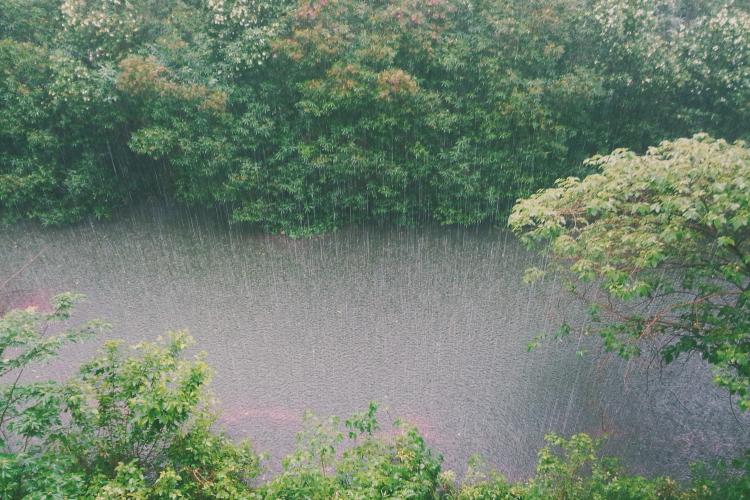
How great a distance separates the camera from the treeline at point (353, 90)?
10.5m

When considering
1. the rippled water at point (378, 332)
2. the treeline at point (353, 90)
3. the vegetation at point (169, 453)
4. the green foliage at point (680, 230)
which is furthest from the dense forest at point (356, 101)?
the vegetation at point (169, 453)

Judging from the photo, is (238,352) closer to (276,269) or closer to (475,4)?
(276,269)

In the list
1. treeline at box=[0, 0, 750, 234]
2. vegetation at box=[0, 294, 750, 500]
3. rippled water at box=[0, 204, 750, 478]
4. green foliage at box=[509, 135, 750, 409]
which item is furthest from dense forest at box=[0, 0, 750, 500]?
vegetation at box=[0, 294, 750, 500]

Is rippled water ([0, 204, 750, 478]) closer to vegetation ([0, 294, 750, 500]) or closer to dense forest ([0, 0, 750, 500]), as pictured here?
dense forest ([0, 0, 750, 500])

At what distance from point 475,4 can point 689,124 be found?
5.68m

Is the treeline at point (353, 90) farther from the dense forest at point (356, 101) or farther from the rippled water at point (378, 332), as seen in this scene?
the rippled water at point (378, 332)

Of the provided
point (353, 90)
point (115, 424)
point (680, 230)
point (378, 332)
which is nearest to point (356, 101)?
point (353, 90)

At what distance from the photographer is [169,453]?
5.16 meters

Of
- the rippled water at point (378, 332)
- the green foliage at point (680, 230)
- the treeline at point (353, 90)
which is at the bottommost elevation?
the rippled water at point (378, 332)

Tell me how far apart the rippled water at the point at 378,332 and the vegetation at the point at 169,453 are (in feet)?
6.05

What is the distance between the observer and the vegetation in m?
4.26

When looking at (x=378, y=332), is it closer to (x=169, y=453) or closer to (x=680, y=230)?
(x=169, y=453)

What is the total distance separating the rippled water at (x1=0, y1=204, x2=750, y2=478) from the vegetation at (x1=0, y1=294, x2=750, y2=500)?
1844mm

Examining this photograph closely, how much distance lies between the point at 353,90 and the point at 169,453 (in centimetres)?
808
